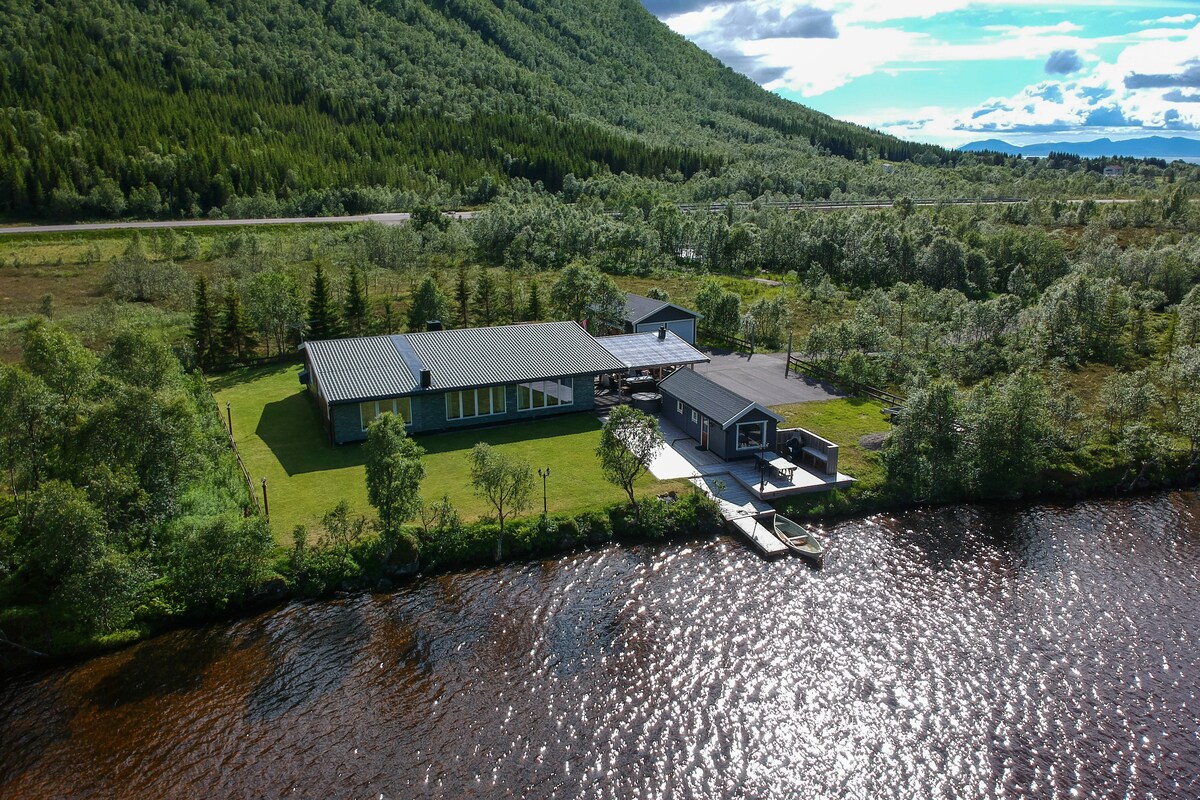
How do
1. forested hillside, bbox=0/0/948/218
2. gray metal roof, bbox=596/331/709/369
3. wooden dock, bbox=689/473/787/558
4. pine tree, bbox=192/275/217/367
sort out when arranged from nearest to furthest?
wooden dock, bbox=689/473/787/558 → gray metal roof, bbox=596/331/709/369 → pine tree, bbox=192/275/217/367 → forested hillside, bbox=0/0/948/218

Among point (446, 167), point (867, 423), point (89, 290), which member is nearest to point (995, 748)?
point (867, 423)

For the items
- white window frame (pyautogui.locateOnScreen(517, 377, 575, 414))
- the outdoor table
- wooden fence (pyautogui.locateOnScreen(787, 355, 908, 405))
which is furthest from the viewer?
wooden fence (pyautogui.locateOnScreen(787, 355, 908, 405))

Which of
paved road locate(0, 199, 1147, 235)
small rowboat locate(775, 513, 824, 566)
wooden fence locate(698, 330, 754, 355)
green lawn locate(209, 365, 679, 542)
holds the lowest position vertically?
small rowboat locate(775, 513, 824, 566)

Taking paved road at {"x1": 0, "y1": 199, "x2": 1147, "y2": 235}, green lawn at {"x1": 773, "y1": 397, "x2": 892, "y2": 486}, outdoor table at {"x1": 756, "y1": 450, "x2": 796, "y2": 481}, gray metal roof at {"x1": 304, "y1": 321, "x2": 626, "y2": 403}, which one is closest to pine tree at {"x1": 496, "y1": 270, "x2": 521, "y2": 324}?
gray metal roof at {"x1": 304, "y1": 321, "x2": 626, "y2": 403}

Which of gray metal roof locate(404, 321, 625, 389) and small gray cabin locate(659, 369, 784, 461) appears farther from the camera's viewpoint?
gray metal roof locate(404, 321, 625, 389)

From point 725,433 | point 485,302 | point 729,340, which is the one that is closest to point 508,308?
point 485,302

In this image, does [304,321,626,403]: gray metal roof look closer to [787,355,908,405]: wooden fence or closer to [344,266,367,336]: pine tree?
[344,266,367,336]: pine tree

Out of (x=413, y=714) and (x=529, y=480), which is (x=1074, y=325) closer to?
(x=529, y=480)
